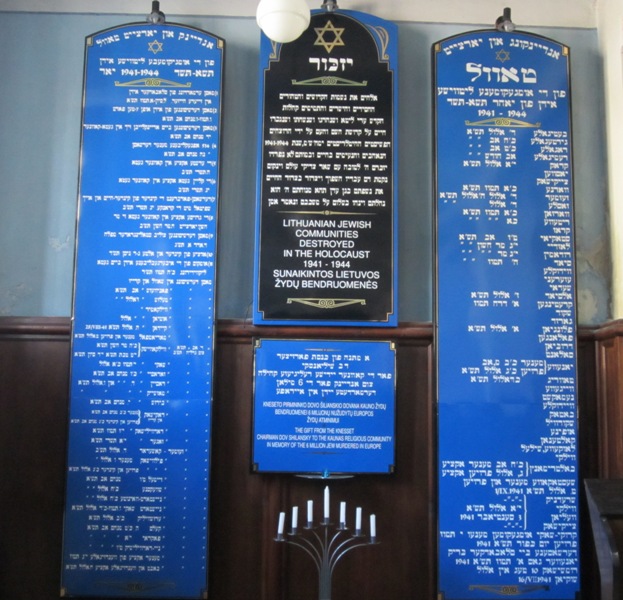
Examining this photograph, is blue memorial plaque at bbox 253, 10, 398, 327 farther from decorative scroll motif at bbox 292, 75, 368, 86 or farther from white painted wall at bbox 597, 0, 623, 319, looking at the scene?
white painted wall at bbox 597, 0, 623, 319

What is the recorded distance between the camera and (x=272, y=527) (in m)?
3.77

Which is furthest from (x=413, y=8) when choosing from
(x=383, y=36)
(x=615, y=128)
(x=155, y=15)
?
(x=155, y=15)

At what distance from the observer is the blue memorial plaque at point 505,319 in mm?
3709

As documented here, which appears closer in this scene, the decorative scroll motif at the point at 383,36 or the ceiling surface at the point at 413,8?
the decorative scroll motif at the point at 383,36

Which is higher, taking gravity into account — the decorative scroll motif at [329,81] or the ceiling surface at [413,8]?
the ceiling surface at [413,8]

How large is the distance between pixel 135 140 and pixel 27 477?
199 centimetres

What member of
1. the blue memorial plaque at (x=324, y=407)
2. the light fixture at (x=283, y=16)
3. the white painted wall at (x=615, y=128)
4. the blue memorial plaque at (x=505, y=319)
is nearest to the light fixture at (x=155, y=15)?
the light fixture at (x=283, y=16)

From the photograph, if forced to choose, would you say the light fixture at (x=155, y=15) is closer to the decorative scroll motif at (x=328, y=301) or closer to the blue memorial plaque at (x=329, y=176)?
the blue memorial plaque at (x=329, y=176)

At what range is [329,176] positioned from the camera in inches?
156

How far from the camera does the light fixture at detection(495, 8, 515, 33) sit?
411 cm

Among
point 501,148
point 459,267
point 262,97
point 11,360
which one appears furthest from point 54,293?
point 501,148

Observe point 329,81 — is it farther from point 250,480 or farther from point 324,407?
point 250,480

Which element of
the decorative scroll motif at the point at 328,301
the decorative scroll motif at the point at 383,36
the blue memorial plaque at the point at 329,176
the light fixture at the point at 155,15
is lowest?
the decorative scroll motif at the point at 328,301

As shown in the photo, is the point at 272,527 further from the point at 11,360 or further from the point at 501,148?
the point at 501,148
